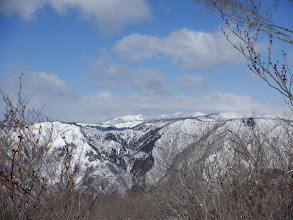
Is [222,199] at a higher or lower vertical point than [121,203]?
higher

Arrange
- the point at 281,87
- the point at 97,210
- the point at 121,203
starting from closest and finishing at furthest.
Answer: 1. the point at 281,87
2. the point at 97,210
3. the point at 121,203

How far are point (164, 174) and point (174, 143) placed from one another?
9.60 feet

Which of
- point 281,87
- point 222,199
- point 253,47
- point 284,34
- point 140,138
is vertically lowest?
point 222,199

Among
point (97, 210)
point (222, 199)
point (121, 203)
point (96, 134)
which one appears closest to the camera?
point (222, 199)

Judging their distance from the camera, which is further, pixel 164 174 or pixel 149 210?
pixel 149 210

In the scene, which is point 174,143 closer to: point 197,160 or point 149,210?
point 197,160

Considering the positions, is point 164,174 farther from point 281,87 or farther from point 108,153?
point 108,153

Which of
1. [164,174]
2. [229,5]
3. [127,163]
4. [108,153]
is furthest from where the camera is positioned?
[108,153]

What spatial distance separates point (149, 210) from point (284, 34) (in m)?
22.1

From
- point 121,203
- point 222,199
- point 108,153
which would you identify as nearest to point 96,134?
point 108,153

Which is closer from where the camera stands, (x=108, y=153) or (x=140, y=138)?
(x=108, y=153)

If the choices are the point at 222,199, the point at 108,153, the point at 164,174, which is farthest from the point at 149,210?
the point at 108,153

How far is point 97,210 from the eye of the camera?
89.6 feet

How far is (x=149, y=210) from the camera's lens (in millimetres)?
23234
